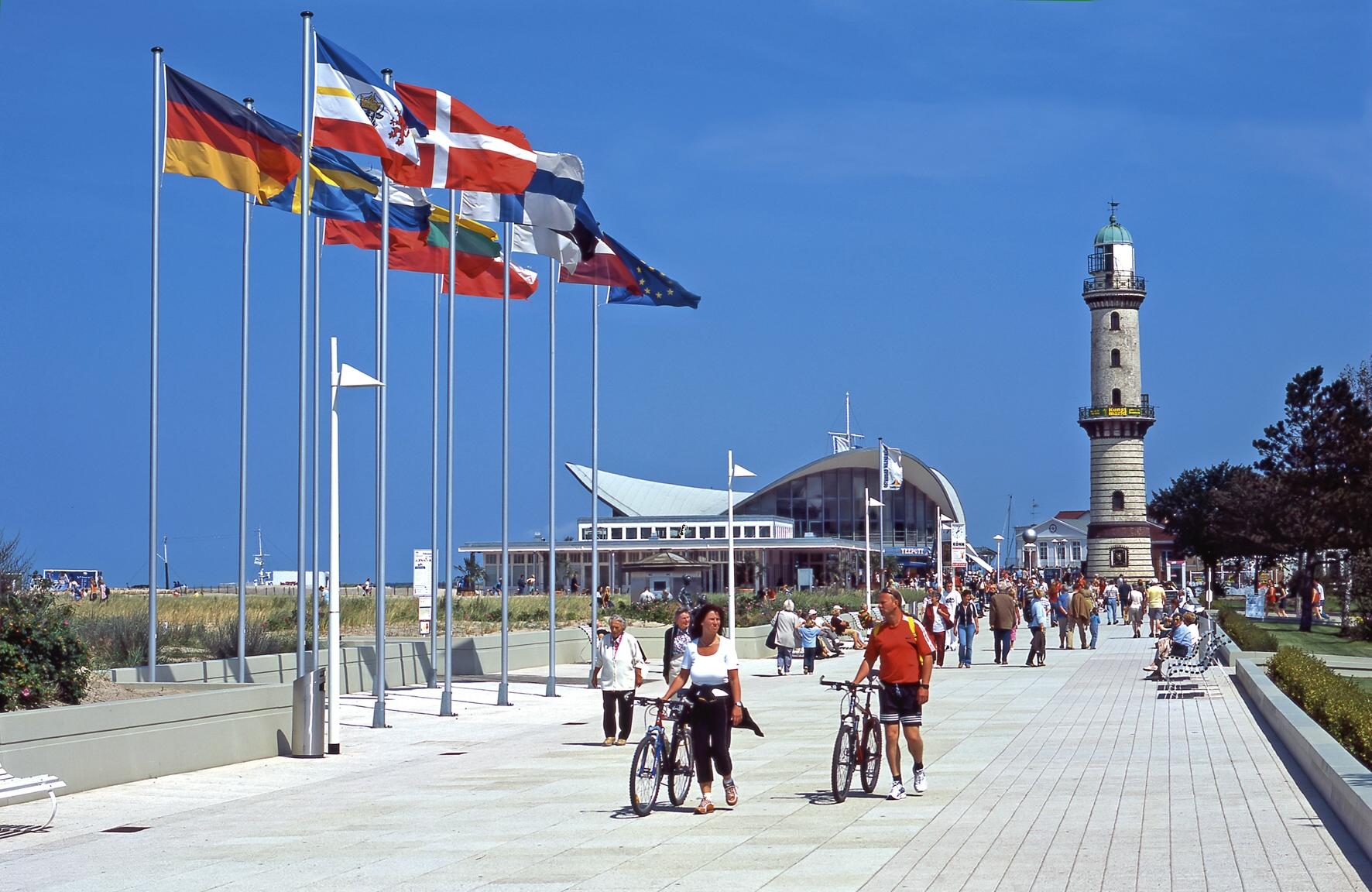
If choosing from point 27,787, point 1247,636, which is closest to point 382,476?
point 27,787

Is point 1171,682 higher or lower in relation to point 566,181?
lower

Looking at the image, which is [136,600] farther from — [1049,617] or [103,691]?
[1049,617]

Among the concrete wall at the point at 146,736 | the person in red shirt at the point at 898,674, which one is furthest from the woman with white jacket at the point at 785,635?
the person in red shirt at the point at 898,674

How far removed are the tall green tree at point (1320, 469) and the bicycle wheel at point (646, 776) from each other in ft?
97.5

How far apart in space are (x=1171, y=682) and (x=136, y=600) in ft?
83.6

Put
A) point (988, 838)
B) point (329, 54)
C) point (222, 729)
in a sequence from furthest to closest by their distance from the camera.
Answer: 1. point (329, 54)
2. point (222, 729)
3. point (988, 838)

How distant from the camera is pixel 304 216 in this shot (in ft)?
63.2

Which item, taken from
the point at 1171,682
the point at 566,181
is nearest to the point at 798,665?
the point at 1171,682

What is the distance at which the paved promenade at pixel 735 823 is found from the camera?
9.44 m

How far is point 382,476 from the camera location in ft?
70.8

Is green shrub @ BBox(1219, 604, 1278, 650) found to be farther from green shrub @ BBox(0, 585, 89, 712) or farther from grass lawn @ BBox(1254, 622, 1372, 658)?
green shrub @ BBox(0, 585, 89, 712)

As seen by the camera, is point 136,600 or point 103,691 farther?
point 136,600

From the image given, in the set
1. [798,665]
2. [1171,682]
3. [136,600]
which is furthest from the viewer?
[136,600]

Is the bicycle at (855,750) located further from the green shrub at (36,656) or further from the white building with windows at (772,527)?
the white building with windows at (772,527)
